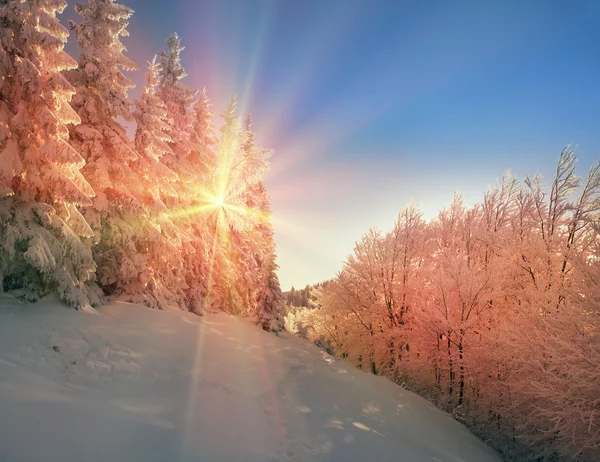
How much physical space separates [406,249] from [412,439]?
15434mm

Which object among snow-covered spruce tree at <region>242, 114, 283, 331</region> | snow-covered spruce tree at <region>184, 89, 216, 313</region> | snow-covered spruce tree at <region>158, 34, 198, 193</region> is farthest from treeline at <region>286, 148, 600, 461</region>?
snow-covered spruce tree at <region>158, 34, 198, 193</region>

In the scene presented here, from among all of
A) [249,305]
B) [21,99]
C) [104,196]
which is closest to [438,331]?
[249,305]

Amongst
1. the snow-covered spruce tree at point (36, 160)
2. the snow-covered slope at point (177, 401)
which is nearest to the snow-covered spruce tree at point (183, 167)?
the snow-covered slope at point (177, 401)

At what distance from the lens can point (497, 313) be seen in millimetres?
19219

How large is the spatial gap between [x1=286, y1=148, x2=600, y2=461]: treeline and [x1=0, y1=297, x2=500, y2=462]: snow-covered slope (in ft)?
10.6

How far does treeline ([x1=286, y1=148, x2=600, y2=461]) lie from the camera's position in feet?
35.0

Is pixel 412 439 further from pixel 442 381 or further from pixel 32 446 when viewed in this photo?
pixel 442 381

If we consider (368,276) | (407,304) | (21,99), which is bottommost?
(407,304)

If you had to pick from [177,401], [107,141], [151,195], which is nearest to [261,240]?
[151,195]

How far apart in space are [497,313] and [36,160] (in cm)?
2394

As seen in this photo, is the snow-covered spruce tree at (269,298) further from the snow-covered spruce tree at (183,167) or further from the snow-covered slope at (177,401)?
the snow-covered slope at (177,401)

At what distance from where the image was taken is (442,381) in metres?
20.1

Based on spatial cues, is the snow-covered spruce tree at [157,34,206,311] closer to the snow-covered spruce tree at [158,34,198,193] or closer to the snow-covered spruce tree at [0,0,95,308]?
the snow-covered spruce tree at [158,34,198,193]

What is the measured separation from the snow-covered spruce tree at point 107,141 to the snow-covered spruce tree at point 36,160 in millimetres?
2099
